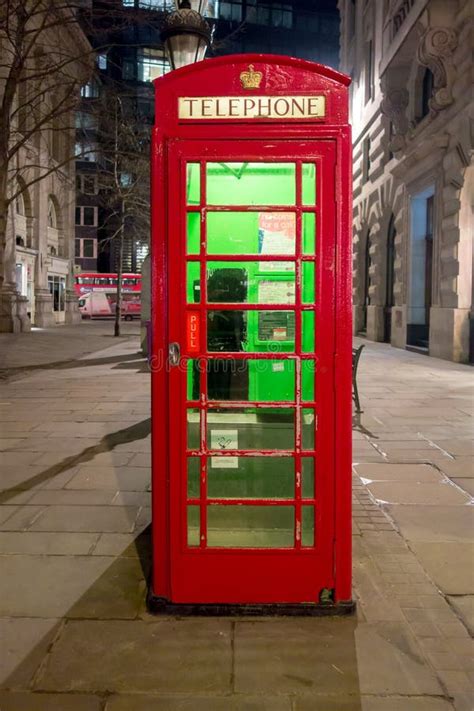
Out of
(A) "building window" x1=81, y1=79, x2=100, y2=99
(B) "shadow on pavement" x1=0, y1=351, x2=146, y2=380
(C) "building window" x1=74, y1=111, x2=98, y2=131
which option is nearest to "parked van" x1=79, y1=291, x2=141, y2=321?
(C) "building window" x1=74, y1=111, x2=98, y2=131

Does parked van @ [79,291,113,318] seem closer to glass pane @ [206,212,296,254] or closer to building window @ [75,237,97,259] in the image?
building window @ [75,237,97,259]

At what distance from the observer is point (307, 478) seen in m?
3.41

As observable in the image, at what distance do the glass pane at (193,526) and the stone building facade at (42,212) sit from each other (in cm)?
2390

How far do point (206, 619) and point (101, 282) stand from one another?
51300 millimetres

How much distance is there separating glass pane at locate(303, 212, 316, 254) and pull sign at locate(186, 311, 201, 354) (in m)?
0.67

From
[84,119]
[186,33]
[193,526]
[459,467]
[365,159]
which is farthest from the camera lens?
[84,119]

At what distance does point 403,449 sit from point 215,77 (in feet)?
16.7

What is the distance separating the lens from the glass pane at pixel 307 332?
3325 millimetres

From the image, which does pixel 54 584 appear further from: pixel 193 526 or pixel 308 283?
pixel 308 283

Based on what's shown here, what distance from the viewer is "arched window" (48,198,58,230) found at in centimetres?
3498

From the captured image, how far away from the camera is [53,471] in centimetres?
620

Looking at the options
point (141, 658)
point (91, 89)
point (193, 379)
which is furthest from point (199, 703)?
point (91, 89)

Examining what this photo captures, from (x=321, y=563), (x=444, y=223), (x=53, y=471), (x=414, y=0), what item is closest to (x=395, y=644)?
(x=321, y=563)

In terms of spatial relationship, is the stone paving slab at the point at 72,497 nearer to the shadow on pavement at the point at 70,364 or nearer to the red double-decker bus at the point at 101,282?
the shadow on pavement at the point at 70,364
